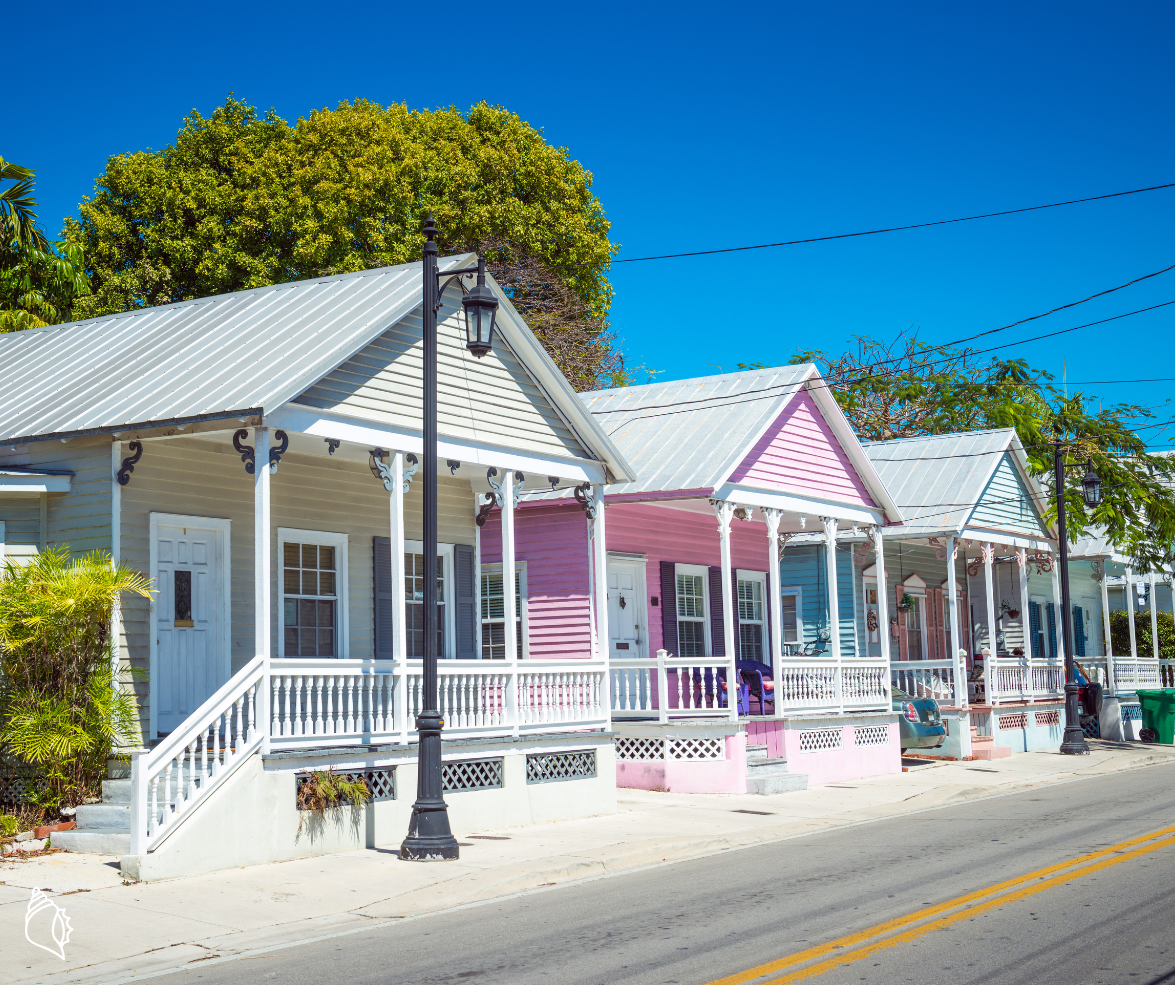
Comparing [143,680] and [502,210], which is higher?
[502,210]

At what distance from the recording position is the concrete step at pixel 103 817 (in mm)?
12352

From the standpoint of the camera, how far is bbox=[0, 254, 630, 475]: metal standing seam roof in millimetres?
13453

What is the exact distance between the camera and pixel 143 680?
45.8 ft

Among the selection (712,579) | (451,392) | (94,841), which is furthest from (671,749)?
(94,841)

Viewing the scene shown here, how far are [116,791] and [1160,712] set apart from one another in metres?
23.9

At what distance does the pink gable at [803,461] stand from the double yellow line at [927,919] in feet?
30.5

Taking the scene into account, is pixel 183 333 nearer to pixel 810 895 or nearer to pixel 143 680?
pixel 143 680

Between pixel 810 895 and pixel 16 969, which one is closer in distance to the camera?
pixel 16 969

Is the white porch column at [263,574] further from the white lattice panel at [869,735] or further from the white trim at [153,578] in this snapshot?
the white lattice panel at [869,735]

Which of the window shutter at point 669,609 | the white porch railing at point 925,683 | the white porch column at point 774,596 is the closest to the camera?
the white porch column at point 774,596

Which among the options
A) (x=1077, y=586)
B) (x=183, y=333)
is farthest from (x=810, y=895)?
(x=1077, y=586)

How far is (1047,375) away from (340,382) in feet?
111

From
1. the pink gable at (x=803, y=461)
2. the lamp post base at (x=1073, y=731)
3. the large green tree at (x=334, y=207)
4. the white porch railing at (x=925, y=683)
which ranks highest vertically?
the large green tree at (x=334, y=207)

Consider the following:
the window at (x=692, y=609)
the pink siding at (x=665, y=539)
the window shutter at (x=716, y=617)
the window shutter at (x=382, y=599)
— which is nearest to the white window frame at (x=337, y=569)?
the window shutter at (x=382, y=599)
